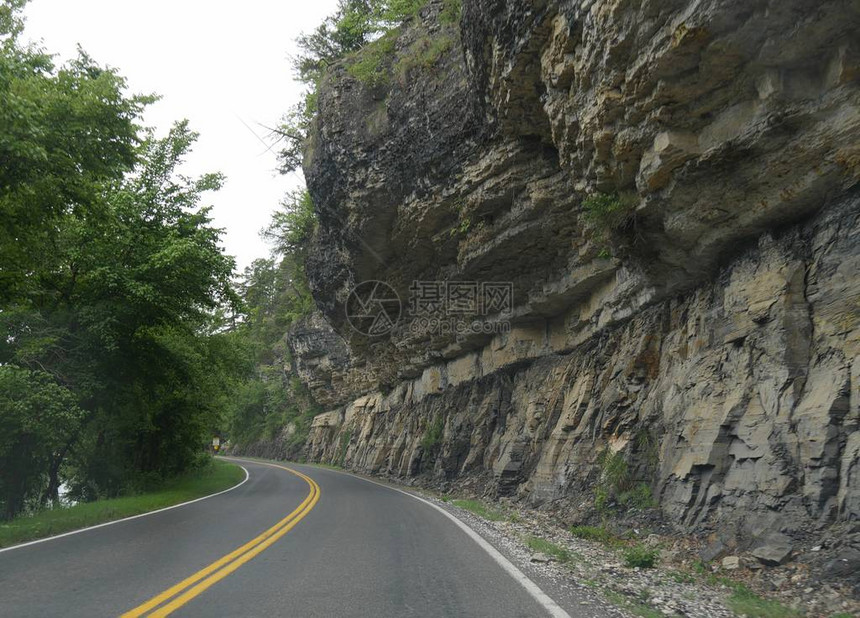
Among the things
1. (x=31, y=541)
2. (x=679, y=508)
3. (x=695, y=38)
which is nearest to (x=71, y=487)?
(x=31, y=541)

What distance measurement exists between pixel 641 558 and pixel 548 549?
1.36m

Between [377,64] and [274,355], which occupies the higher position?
[377,64]

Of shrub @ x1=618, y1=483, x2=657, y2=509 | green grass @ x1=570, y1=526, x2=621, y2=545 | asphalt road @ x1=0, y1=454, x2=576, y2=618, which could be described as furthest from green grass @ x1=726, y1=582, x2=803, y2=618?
shrub @ x1=618, y1=483, x2=657, y2=509

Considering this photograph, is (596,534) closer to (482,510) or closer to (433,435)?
(482,510)

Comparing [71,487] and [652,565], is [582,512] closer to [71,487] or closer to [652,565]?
[652,565]

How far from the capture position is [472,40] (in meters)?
12.3

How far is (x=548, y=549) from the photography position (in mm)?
7773

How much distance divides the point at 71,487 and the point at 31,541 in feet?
57.0

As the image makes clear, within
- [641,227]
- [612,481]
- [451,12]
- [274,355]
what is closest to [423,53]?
[451,12]

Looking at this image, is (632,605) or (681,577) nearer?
(632,605)

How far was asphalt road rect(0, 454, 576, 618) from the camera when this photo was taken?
185 inches

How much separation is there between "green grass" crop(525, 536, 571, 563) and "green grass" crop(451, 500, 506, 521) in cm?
302

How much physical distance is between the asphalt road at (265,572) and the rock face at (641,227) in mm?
3469

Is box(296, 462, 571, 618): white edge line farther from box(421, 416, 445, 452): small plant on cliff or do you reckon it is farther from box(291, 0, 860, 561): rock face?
box(421, 416, 445, 452): small plant on cliff
